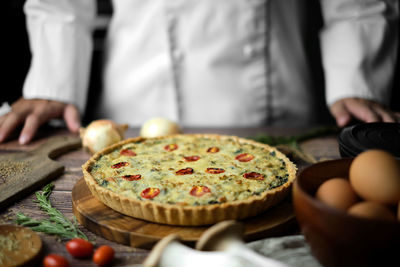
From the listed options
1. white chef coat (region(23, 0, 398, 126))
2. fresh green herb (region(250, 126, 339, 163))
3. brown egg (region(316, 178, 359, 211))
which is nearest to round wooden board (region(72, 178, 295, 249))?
brown egg (region(316, 178, 359, 211))

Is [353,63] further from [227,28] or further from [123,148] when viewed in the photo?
[123,148]

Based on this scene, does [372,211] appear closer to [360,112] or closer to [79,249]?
[79,249]

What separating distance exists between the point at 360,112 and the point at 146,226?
1.91 meters

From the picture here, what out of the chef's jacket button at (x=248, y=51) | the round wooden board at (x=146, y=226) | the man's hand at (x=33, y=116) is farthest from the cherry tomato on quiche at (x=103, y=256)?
the chef's jacket button at (x=248, y=51)

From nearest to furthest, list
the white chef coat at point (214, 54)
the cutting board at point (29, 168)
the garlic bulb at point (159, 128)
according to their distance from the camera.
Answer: the cutting board at point (29, 168) → the garlic bulb at point (159, 128) → the white chef coat at point (214, 54)

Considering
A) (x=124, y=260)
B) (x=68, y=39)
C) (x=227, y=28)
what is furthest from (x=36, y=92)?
(x=124, y=260)

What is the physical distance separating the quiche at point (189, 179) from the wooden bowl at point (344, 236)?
0.37 metres

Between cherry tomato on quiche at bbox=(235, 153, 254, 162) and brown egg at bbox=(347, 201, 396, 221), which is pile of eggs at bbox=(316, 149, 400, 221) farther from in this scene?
cherry tomato on quiche at bbox=(235, 153, 254, 162)

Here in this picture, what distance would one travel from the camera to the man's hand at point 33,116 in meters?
2.76

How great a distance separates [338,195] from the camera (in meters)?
1.19

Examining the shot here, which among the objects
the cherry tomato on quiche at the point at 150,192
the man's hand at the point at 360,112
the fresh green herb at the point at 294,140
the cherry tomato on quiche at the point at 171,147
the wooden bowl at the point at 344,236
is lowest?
the fresh green herb at the point at 294,140

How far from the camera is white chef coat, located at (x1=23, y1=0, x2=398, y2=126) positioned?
Answer: 3012mm

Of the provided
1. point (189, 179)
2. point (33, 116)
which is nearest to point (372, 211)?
point (189, 179)

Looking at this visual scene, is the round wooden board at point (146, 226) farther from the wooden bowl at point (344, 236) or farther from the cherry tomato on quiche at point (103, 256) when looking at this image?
the wooden bowl at point (344, 236)
